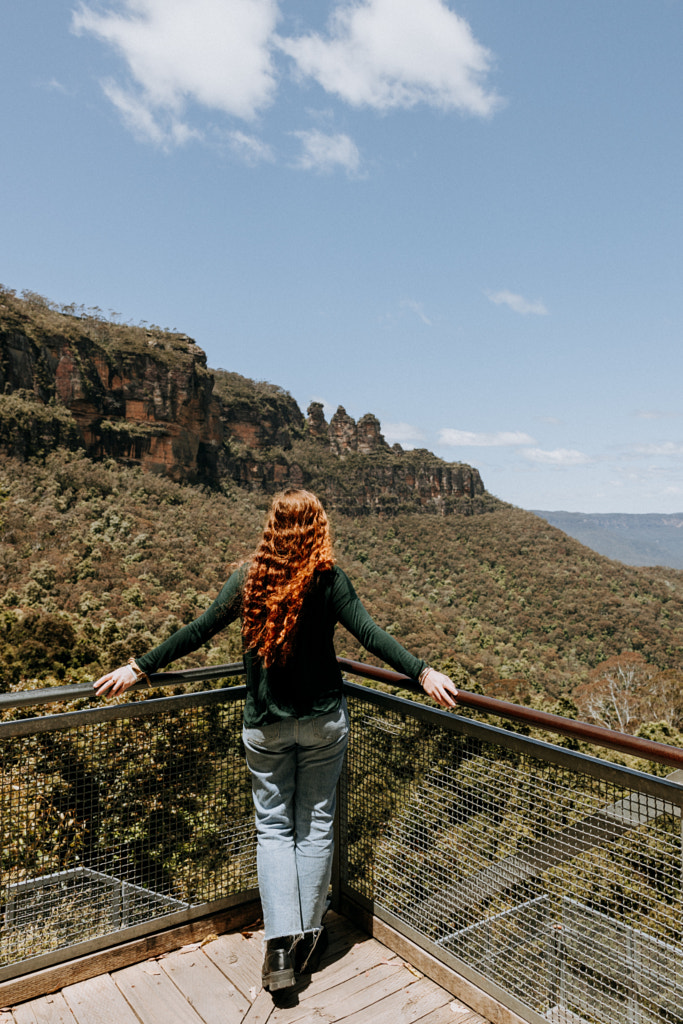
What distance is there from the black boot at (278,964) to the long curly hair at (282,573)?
803 mm

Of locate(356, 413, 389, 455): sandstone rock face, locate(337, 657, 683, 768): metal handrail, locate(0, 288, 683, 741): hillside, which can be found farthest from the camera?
locate(356, 413, 389, 455): sandstone rock face

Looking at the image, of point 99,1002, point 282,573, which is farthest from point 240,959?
point 282,573

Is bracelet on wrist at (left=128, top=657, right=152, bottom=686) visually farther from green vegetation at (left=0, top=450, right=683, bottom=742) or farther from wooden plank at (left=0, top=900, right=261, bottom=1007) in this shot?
green vegetation at (left=0, top=450, right=683, bottom=742)

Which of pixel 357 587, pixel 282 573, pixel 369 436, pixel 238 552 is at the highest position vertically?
pixel 369 436

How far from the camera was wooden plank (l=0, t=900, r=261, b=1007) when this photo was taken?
1646mm

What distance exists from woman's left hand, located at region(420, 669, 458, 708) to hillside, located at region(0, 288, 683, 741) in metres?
10.8

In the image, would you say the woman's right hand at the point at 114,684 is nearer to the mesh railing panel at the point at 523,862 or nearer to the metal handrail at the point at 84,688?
the metal handrail at the point at 84,688

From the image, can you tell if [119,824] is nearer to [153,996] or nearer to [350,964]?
[153,996]

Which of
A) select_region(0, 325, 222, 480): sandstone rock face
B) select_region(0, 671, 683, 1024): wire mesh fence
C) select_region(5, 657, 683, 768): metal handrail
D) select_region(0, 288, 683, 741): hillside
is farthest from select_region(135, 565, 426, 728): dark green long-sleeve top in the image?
select_region(0, 325, 222, 480): sandstone rock face

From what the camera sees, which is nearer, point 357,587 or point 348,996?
point 348,996

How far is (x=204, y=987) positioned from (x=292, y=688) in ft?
3.11

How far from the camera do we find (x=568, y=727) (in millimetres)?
1428

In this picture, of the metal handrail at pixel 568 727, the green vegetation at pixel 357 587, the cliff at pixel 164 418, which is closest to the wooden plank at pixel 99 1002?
the metal handrail at pixel 568 727

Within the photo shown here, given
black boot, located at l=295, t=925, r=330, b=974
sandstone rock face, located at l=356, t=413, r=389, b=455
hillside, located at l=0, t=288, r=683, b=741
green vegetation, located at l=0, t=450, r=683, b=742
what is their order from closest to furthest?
black boot, located at l=295, t=925, r=330, b=974
green vegetation, located at l=0, t=450, r=683, b=742
hillside, located at l=0, t=288, r=683, b=741
sandstone rock face, located at l=356, t=413, r=389, b=455
